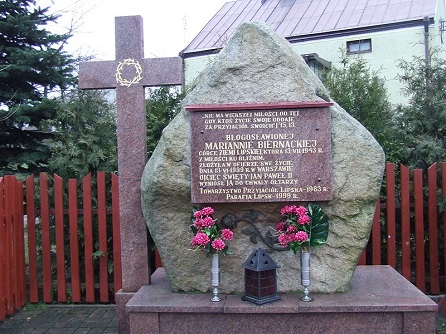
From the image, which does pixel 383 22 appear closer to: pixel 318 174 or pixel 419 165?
pixel 419 165

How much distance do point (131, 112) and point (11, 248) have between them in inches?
88.7

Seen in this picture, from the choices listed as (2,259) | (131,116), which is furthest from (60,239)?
(131,116)

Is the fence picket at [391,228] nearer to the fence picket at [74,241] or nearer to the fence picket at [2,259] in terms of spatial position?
the fence picket at [74,241]

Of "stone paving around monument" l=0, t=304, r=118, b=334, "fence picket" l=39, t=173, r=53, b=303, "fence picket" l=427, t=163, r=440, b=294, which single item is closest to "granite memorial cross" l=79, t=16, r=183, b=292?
"stone paving around monument" l=0, t=304, r=118, b=334

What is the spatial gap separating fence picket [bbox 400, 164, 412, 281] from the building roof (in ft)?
34.6

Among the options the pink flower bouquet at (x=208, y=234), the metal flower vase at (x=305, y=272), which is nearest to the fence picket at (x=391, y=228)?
the metal flower vase at (x=305, y=272)

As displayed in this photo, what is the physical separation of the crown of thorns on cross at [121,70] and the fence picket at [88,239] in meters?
1.57

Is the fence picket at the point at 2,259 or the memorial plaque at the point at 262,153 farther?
the fence picket at the point at 2,259

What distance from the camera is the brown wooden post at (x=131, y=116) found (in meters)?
4.43

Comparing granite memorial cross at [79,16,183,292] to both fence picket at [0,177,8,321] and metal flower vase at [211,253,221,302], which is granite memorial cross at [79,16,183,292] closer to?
metal flower vase at [211,253,221,302]

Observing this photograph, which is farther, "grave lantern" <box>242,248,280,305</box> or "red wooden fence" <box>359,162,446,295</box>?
"red wooden fence" <box>359,162,446,295</box>

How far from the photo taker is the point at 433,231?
5438mm

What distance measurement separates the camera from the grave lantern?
3.71 m

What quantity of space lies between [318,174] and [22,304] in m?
3.90
